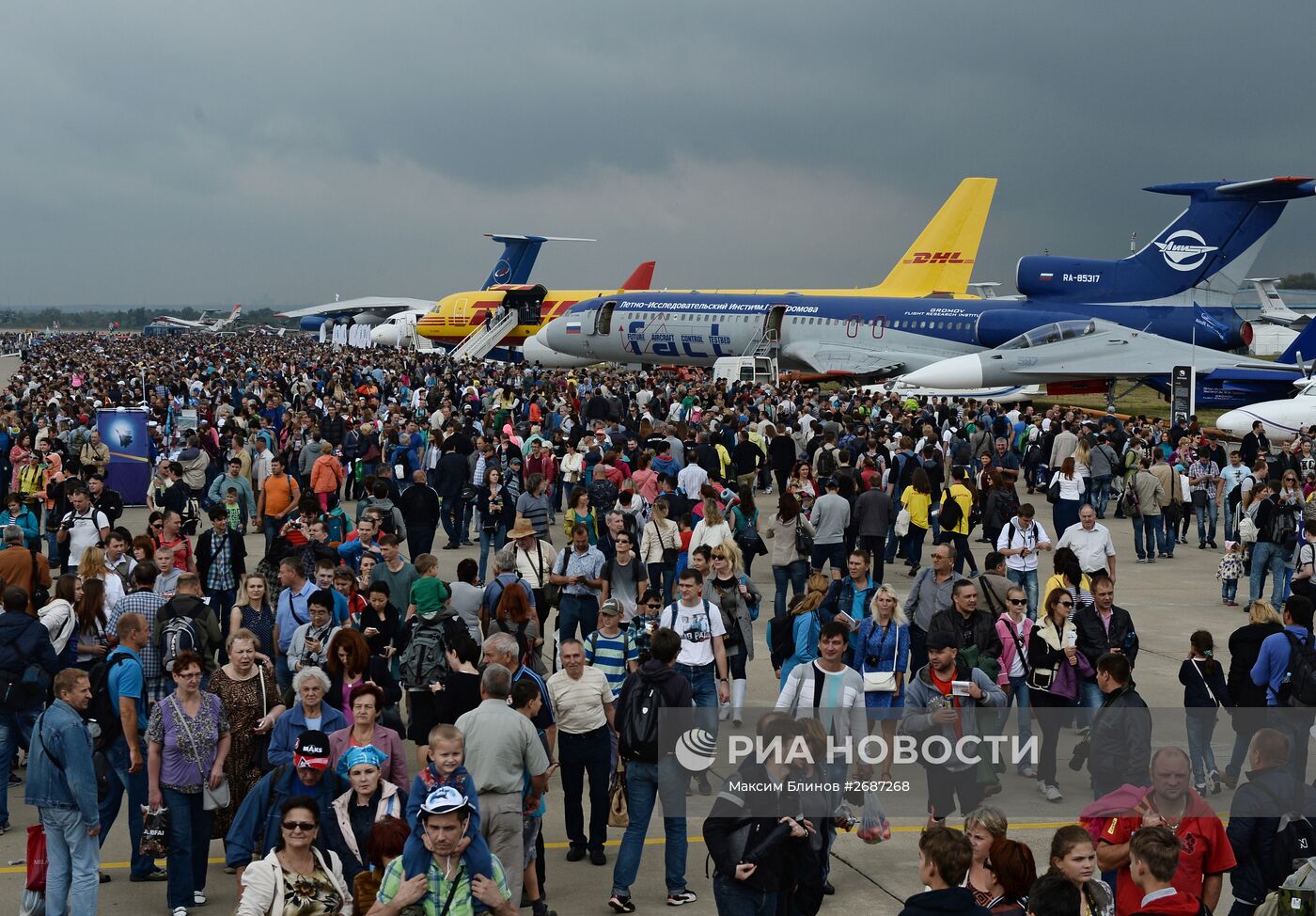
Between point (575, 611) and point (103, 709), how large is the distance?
13.2 ft

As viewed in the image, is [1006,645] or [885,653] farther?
[1006,645]

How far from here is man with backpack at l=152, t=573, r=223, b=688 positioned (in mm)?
7879

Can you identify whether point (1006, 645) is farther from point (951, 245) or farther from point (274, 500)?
point (951, 245)

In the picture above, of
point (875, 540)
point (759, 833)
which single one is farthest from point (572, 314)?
point (759, 833)

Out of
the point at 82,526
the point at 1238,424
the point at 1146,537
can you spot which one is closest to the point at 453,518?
the point at 82,526

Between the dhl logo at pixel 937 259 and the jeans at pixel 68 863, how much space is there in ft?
147

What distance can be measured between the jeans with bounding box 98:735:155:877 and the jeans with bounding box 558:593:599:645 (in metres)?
3.56

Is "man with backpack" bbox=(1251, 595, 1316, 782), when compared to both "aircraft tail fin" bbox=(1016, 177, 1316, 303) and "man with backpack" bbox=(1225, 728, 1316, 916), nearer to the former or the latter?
"man with backpack" bbox=(1225, 728, 1316, 916)

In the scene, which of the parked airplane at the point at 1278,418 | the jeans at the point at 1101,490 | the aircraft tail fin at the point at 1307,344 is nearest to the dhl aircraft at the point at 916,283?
the aircraft tail fin at the point at 1307,344

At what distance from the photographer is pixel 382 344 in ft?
249

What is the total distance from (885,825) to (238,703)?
368 centimetres

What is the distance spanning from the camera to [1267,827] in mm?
5965

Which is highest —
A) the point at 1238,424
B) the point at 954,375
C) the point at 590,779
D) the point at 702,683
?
the point at 954,375

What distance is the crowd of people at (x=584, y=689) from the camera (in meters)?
5.52
